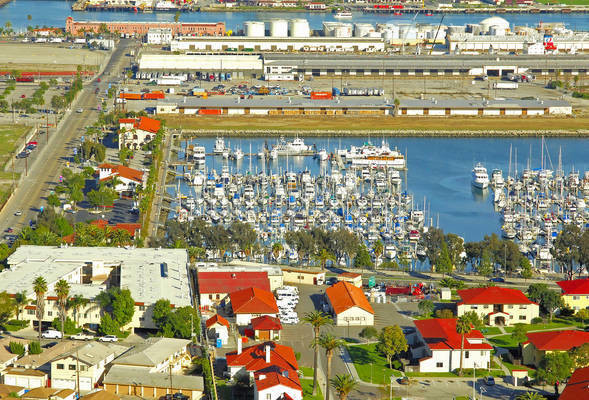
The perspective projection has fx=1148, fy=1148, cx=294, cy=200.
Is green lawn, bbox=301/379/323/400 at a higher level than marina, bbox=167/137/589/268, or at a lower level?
lower

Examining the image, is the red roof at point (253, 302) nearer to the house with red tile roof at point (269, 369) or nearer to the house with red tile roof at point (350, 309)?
the house with red tile roof at point (350, 309)

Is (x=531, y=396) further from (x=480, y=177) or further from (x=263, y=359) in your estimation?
(x=480, y=177)

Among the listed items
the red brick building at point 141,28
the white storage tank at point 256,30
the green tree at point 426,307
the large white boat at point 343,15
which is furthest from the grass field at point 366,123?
the large white boat at point 343,15

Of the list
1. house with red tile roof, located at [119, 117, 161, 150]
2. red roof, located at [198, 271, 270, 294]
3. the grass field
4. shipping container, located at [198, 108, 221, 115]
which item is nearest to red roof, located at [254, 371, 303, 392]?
red roof, located at [198, 271, 270, 294]

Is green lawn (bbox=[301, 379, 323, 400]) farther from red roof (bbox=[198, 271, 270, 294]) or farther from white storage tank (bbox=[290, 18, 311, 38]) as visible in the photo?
white storage tank (bbox=[290, 18, 311, 38])

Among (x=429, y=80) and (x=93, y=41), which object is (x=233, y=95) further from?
(x=93, y=41)

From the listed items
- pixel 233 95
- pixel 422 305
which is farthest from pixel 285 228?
pixel 233 95

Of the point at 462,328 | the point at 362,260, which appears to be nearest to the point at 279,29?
the point at 362,260
